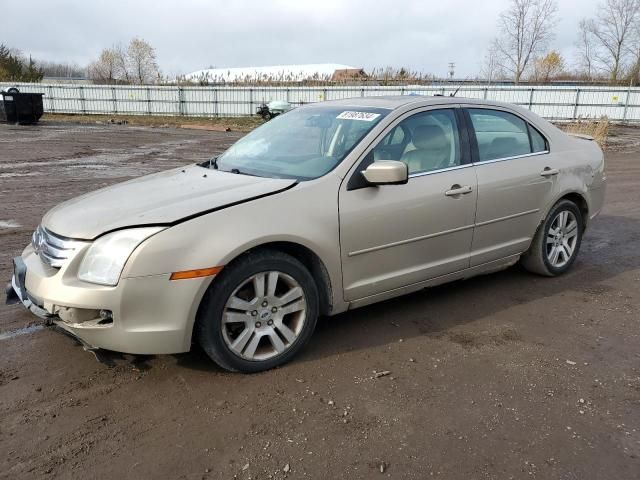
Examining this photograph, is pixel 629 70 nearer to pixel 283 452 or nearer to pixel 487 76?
pixel 487 76

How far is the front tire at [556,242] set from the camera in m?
4.93

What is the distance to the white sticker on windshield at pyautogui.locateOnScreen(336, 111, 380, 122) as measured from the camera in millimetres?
3965

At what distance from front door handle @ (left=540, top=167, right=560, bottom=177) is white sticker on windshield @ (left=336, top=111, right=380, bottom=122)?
5.67 ft

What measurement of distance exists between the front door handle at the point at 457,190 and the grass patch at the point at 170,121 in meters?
24.7

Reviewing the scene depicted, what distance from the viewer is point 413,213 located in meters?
3.81

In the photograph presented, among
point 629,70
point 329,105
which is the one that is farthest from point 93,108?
point 629,70

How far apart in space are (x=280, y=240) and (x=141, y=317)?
2.95 ft

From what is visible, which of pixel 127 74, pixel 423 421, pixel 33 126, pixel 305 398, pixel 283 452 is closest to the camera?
pixel 283 452

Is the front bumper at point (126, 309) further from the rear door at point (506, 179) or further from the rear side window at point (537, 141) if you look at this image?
the rear side window at point (537, 141)

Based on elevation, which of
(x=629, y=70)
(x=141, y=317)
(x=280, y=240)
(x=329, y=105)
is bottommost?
(x=141, y=317)

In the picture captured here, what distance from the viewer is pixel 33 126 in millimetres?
25750

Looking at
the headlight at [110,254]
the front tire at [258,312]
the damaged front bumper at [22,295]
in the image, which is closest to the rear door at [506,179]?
the front tire at [258,312]

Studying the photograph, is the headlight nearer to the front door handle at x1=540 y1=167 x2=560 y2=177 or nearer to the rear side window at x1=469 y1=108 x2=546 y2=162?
the rear side window at x1=469 y1=108 x2=546 y2=162

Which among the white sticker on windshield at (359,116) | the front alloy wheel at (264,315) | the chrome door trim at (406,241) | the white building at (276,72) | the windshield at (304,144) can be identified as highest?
the white building at (276,72)
